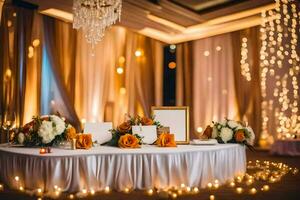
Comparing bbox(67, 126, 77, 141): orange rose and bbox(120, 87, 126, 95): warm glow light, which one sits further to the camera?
bbox(120, 87, 126, 95): warm glow light

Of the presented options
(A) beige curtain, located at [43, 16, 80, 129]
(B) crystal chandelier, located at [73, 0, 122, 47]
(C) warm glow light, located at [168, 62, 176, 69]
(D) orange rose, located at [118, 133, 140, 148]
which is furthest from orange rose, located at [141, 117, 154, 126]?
(C) warm glow light, located at [168, 62, 176, 69]

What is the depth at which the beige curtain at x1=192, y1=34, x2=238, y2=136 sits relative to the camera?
8633 millimetres

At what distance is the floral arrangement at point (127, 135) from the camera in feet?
10.9

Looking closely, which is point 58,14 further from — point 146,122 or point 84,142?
point 84,142

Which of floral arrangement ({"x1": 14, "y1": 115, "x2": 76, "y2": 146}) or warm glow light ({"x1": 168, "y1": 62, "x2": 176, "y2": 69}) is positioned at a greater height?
warm glow light ({"x1": 168, "y1": 62, "x2": 176, "y2": 69})

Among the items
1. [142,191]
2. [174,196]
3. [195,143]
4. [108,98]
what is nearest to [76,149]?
[142,191]

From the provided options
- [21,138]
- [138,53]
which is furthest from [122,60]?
[21,138]

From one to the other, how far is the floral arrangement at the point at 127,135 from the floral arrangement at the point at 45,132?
436mm

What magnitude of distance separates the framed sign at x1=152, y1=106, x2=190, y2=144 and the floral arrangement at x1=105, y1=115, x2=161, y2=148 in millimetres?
95

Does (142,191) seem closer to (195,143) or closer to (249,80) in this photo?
(195,143)

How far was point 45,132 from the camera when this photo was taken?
3.28 metres

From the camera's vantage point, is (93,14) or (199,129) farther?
(199,129)

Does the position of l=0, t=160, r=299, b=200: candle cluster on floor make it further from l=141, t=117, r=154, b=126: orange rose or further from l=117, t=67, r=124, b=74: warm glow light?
l=117, t=67, r=124, b=74: warm glow light

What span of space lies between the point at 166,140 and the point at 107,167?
68 cm
